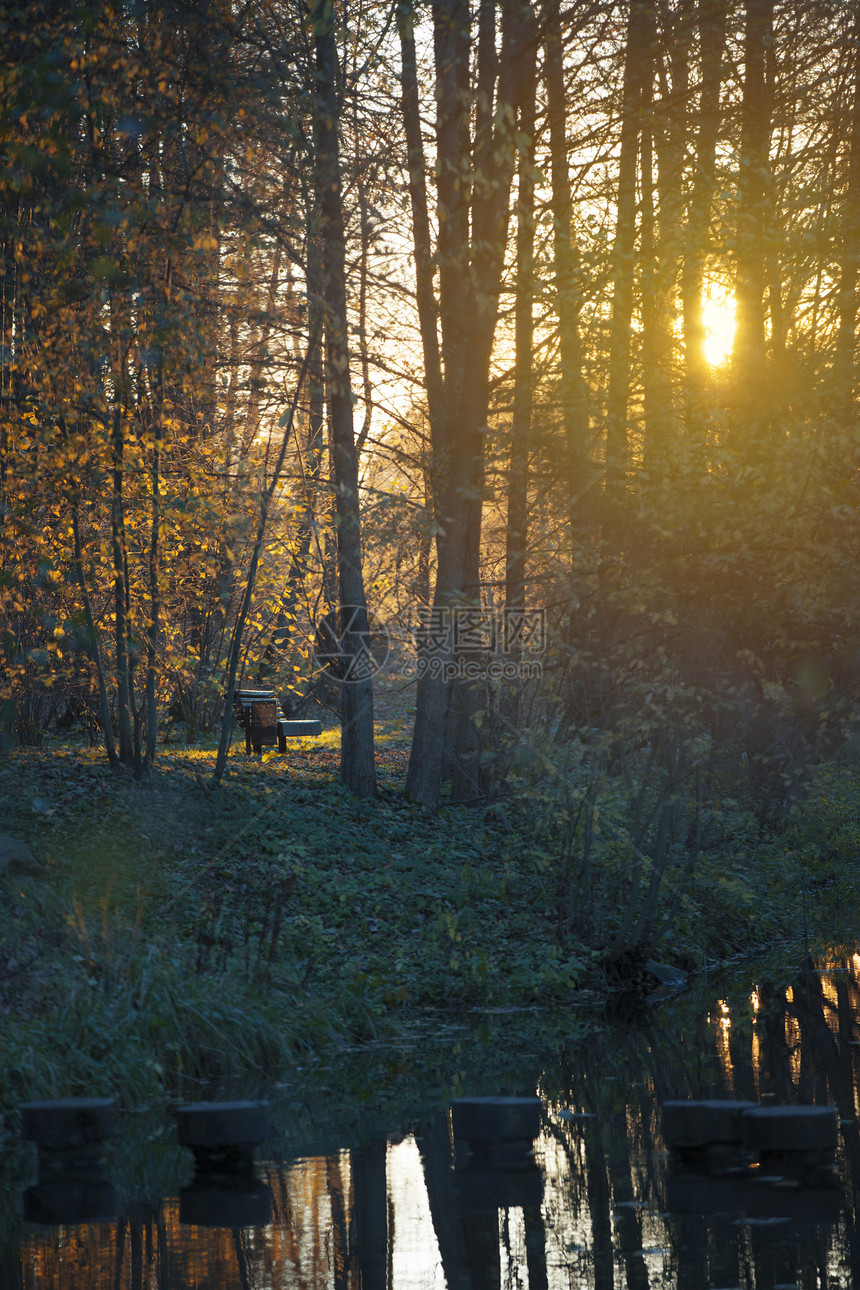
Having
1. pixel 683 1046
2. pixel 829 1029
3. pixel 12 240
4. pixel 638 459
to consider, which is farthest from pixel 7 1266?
pixel 638 459

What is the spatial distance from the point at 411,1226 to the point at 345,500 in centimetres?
985

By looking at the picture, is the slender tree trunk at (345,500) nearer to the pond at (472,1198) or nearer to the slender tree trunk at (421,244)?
the slender tree trunk at (421,244)

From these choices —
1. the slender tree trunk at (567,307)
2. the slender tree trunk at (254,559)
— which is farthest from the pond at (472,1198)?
the slender tree trunk at (254,559)

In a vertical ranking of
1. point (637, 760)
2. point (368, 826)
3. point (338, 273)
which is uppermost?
point (338, 273)

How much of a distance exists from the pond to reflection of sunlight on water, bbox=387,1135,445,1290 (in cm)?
1

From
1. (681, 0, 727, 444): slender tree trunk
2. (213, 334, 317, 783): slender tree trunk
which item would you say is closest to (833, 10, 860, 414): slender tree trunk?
(681, 0, 727, 444): slender tree trunk

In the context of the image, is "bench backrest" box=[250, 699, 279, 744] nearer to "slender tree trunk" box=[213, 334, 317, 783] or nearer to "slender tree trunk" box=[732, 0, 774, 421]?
"slender tree trunk" box=[213, 334, 317, 783]

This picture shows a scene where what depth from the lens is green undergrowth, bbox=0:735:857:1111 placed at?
8.53 metres

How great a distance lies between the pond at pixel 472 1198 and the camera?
511 centimetres

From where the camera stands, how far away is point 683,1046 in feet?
31.5

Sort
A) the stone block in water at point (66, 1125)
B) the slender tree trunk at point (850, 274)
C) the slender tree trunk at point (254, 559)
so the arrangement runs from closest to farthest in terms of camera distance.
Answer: the stone block in water at point (66, 1125)
the slender tree trunk at point (850, 274)
the slender tree trunk at point (254, 559)

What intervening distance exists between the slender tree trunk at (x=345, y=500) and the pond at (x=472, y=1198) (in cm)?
663

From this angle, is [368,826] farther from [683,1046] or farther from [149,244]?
[149,244]

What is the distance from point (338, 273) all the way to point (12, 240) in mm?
4264
